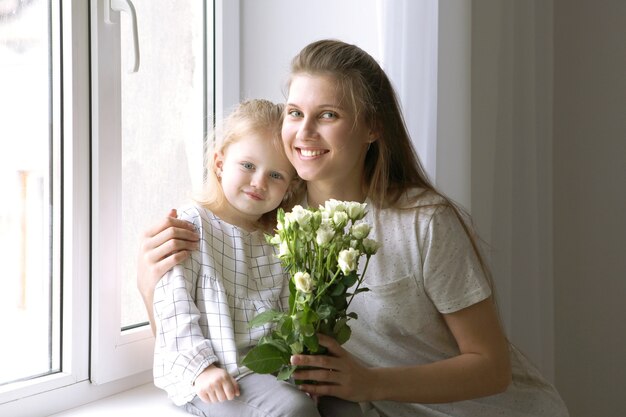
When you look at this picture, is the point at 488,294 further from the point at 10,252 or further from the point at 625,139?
the point at 625,139

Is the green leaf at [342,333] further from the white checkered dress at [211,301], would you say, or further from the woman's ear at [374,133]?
the woman's ear at [374,133]

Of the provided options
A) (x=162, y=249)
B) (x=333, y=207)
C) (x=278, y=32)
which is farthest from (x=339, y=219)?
(x=278, y=32)

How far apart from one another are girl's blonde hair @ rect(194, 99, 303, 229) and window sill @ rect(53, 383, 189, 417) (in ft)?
1.36

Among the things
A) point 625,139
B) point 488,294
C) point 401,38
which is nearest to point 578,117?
point 625,139

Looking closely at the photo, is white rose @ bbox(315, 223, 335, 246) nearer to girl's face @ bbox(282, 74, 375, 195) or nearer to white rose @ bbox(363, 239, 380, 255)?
white rose @ bbox(363, 239, 380, 255)

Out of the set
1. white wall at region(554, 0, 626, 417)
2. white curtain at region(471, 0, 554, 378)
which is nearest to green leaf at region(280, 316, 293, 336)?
white curtain at region(471, 0, 554, 378)

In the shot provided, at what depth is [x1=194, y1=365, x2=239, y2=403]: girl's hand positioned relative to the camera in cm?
134

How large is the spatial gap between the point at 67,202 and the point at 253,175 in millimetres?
372

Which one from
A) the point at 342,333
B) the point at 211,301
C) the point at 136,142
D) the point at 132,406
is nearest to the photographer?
the point at 342,333

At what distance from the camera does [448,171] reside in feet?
6.91

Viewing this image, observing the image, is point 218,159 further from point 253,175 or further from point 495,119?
point 495,119

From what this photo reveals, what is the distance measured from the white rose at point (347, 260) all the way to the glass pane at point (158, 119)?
0.67 m

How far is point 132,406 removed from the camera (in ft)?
5.16

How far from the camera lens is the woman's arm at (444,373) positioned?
136 centimetres
